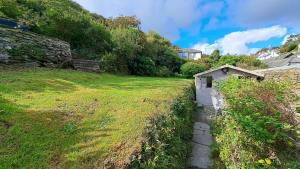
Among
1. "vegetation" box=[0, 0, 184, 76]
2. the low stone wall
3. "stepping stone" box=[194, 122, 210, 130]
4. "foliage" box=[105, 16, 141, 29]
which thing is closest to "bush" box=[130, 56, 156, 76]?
"vegetation" box=[0, 0, 184, 76]

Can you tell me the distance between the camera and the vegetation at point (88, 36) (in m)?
18.4

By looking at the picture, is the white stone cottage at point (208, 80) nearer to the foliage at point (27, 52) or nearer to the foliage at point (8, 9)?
the foliage at point (27, 52)

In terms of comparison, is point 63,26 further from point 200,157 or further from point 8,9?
point 200,157

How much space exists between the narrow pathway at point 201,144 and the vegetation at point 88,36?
34.9 feet

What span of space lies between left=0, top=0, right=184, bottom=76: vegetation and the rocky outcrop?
312 centimetres

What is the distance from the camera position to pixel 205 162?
8656mm

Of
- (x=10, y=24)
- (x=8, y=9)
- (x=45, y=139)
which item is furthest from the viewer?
(x=8, y=9)

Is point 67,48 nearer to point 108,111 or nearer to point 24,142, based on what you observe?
point 108,111

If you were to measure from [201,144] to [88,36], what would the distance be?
15.0 m

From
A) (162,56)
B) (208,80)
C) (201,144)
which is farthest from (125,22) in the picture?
(201,144)

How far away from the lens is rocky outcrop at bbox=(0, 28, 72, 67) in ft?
39.8

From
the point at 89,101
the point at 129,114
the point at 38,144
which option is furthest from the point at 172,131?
the point at 38,144

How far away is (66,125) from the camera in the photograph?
6.31 metres

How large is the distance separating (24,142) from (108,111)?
266cm
